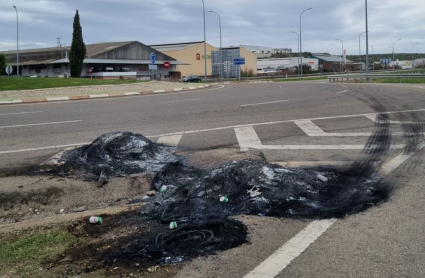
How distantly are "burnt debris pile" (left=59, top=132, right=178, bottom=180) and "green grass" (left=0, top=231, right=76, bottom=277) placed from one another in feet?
6.86

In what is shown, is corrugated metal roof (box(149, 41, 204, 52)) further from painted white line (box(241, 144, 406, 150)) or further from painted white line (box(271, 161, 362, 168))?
painted white line (box(271, 161, 362, 168))

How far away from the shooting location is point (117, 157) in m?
Result: 7.57

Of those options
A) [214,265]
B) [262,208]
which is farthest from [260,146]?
[214,265]

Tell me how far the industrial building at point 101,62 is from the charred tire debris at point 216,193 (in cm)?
5276

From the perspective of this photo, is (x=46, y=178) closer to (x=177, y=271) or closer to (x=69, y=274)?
(x=69, y=274)

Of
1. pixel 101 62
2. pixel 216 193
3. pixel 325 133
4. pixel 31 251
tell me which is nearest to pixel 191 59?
pixel 101 62

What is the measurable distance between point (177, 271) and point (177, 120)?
8.96m

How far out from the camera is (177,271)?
3.79 meters

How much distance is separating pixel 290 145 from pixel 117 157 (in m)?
3.21

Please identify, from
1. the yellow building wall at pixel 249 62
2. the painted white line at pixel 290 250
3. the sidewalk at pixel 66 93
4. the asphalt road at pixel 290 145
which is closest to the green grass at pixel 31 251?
the asphalt road at pixel 290 145

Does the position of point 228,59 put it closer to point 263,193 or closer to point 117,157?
point 117,157

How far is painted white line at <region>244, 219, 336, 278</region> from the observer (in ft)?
12.2

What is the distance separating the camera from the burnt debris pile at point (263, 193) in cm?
518

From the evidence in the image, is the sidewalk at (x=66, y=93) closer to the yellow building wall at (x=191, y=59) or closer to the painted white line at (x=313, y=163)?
the painted white line at (x=313, y=163)
